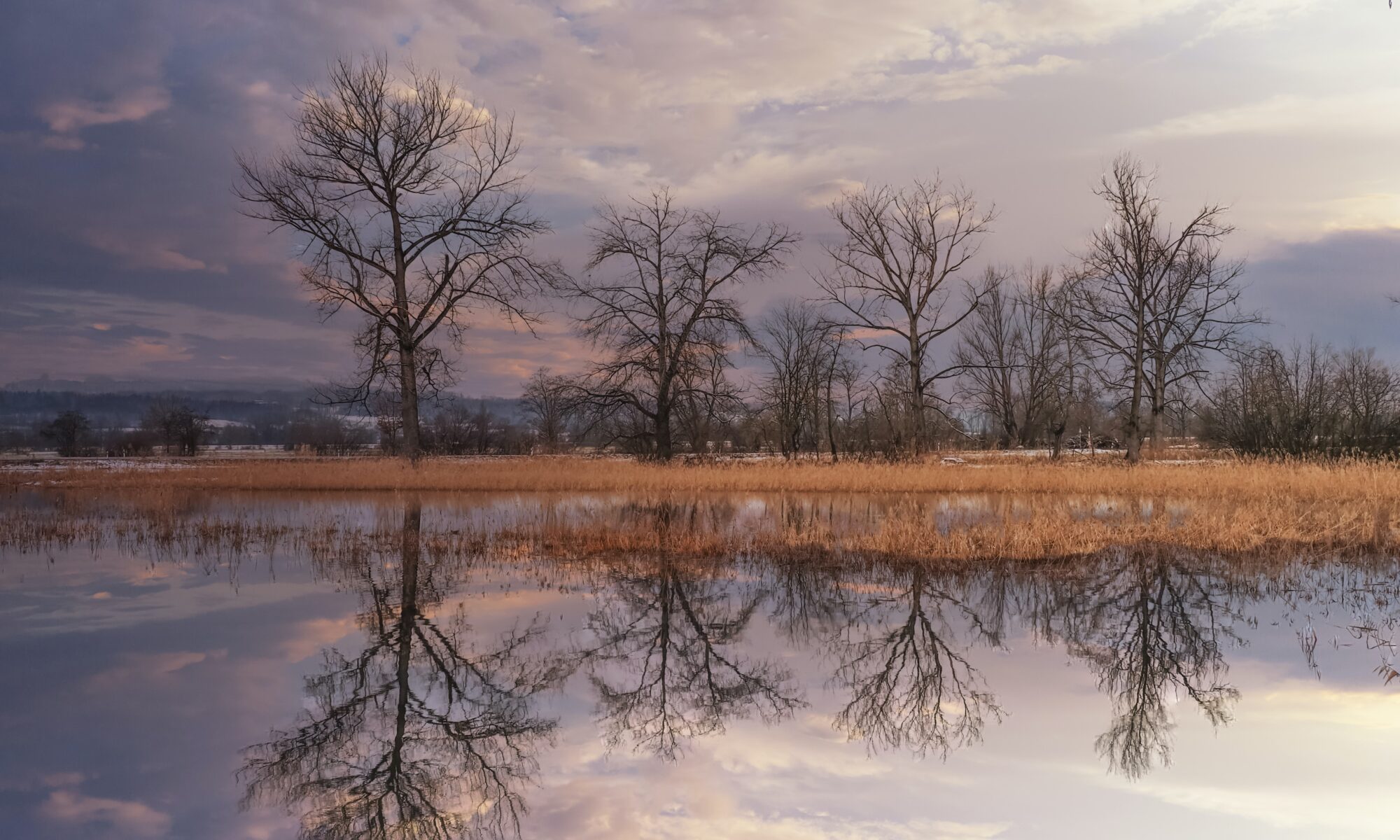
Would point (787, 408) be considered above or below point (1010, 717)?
above

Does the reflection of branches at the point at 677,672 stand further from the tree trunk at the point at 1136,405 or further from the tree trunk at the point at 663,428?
the tree trunk at the point at 1136,405

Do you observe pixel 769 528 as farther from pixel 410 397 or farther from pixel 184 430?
pixel 184 430

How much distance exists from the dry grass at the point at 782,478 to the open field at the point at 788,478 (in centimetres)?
4

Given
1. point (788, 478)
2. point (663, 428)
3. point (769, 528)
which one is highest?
point (663, 428)

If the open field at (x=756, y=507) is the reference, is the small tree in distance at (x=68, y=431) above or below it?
above

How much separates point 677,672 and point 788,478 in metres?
17.1

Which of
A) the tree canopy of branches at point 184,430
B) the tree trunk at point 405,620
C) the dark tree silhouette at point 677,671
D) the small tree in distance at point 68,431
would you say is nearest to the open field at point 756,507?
the tree trunk at point 405,620

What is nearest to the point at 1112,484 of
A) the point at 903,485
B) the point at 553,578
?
the point at 903,485

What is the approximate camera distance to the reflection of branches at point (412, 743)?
15.3 ft

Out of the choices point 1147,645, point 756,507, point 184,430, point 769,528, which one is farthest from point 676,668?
point 184,430

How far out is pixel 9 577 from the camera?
11.4 m

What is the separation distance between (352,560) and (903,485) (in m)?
16.1

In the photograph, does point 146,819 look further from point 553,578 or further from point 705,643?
point 553,578

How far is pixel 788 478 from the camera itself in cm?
2425
